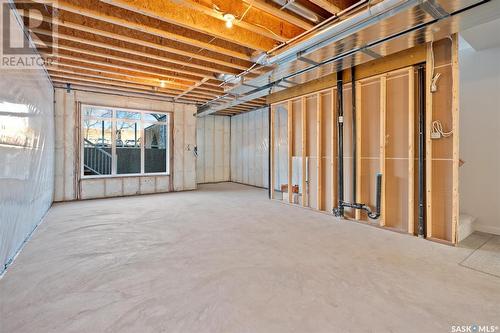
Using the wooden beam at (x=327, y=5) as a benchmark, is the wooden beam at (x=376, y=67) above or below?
below

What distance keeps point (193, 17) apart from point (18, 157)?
2636 millimetres

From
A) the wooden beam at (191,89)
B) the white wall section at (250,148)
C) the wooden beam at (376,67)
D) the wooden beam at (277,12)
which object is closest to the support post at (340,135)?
the wooden beam at (376,67)

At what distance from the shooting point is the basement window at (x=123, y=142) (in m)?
6.54

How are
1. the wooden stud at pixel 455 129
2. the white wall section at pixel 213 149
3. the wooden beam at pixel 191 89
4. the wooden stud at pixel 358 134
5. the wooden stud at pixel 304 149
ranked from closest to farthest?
the wooden stud at pixel 455 129, the wooden stud at pixel 358 134, the wooden stud at pixel 304 149, the wooden beam at pixel 191 89, the white wall section at pixel 213 149

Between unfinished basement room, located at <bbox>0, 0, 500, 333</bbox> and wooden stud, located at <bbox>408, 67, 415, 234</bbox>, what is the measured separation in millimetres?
22

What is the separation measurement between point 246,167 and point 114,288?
794 centimetres

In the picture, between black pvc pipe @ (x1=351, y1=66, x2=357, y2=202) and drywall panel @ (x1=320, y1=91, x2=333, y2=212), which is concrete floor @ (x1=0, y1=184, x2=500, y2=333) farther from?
drywall panel @ (x1=320, y1=91, x2=333, y2=212)

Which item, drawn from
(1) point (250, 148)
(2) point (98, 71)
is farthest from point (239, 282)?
(1) point (250, 148)

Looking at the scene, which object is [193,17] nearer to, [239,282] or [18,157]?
[18,157]

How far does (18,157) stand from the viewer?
2.73 meters

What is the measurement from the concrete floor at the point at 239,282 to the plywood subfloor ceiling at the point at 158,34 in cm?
279

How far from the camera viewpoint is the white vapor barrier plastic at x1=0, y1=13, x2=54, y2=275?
2.34 meters

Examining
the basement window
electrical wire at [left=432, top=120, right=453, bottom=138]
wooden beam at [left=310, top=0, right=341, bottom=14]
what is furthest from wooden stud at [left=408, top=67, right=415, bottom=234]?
the basement window

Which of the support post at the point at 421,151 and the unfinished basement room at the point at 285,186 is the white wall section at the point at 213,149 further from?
the support post at the point at 421,151
